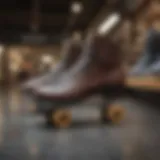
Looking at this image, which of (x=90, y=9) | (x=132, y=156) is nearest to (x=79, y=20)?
(x=90, y=9)

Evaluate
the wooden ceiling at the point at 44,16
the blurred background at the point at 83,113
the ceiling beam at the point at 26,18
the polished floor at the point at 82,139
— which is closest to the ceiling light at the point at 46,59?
the blurred background at the point at 83,113

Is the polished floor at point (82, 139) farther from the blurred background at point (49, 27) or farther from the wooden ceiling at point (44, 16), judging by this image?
the wooden ceiling at point (44, 16)

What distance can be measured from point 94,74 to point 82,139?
0.28 m

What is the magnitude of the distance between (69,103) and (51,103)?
0.19 ft

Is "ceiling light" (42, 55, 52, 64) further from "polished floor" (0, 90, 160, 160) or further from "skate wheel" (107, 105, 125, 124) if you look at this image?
"skate wheel" (107, 105, 125, 124)

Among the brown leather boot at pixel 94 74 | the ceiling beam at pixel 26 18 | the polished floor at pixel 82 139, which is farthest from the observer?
the ceiling beam at pixel 26 18

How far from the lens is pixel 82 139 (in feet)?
3.20

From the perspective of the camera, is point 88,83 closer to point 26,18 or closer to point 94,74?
point 94,74

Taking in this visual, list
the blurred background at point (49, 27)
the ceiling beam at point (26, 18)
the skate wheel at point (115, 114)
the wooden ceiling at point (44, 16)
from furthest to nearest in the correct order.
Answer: the ceiling beam at point (26, 18)
the wooden ceiling at point (44, 16)
the blurred background at point (49, 27)
the skate wheel at point (115, 114)

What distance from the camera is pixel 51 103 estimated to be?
4.08ft

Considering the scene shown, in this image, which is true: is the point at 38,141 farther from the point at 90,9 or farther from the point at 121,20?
the point at 90,9

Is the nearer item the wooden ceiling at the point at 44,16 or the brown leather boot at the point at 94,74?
the brown leather boot at the point at 94,74

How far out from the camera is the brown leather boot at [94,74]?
1189mm

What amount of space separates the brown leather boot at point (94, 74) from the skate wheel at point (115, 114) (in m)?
0.13
